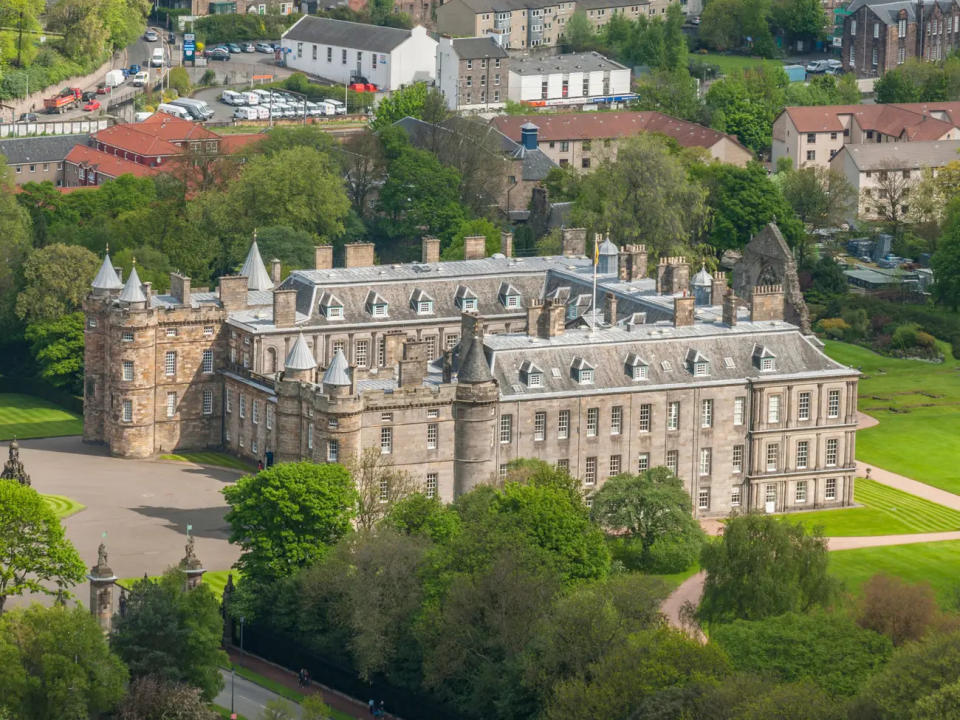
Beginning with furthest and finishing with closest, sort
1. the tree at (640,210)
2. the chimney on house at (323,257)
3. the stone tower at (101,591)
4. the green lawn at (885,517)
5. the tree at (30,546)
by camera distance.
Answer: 1. the tree at (640,210)
2. the chimney on house at (323,257)
3. the green lawn at (885,517)
4. the stone tower at (101,591)
5. the tree at (30,546)

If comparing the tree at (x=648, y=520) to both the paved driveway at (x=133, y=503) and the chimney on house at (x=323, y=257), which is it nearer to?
the paved driveway at (x=133, y=503)

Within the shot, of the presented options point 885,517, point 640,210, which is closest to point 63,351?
point 640,210

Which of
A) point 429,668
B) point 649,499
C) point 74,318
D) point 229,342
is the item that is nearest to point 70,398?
point 74,318

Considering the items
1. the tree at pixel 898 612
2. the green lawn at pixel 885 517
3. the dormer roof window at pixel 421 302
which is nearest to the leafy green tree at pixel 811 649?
the tree at pixel 898 612

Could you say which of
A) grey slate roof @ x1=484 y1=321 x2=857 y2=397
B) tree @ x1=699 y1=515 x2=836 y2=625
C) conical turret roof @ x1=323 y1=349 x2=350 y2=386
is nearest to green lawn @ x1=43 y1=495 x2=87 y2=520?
conical turret roof @ x1=323 y1=349 x2=350 y2=386

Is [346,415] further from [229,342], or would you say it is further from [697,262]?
[697,262]
